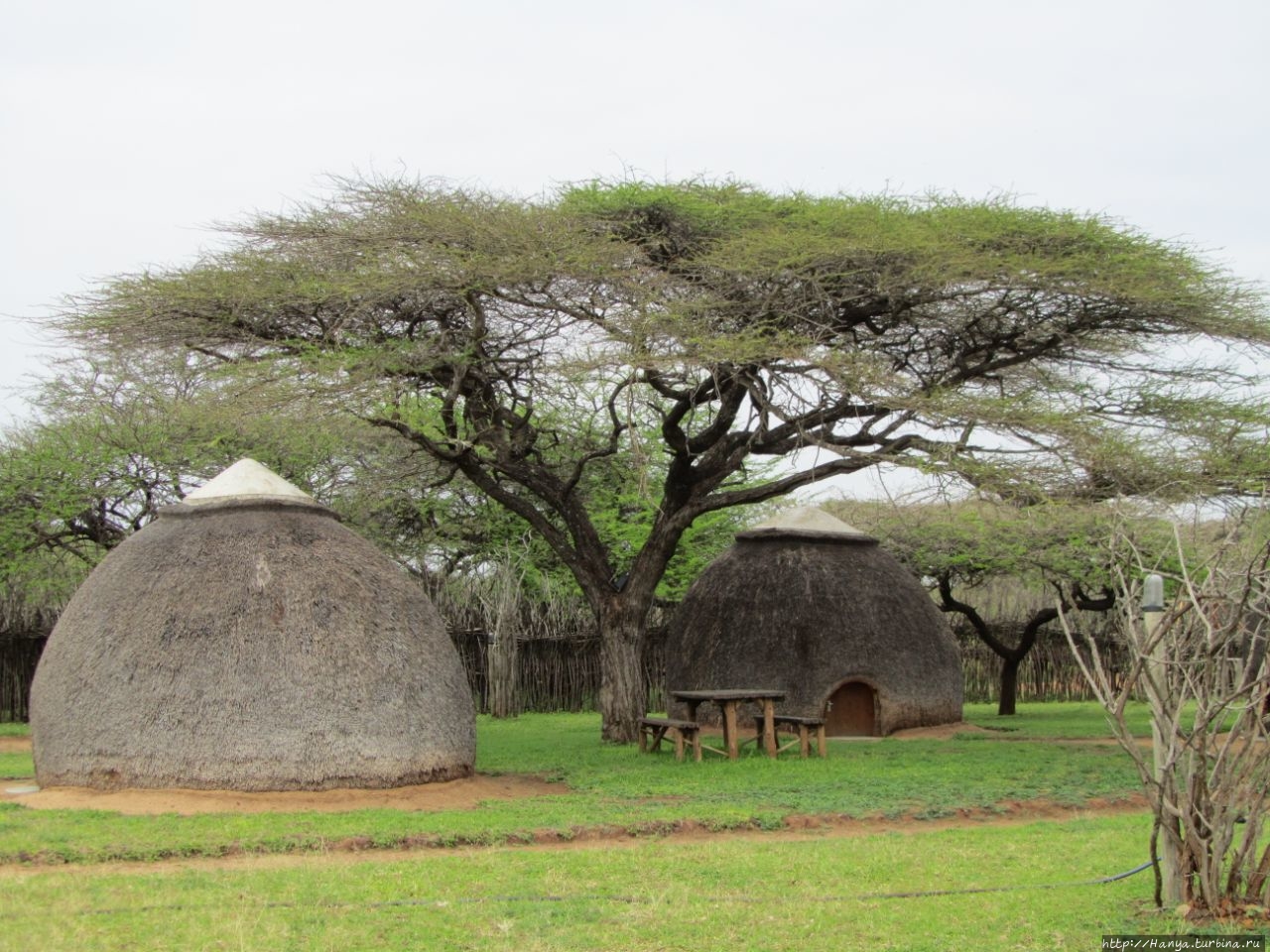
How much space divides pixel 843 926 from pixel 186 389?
15.8 m

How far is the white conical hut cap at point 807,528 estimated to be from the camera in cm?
2277

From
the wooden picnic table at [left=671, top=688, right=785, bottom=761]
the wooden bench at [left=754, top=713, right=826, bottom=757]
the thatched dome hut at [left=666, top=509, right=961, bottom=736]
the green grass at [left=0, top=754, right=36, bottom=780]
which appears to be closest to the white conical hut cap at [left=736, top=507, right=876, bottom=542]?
the thatched dome hut at [left=666, top=509, right=961, bottom=736]

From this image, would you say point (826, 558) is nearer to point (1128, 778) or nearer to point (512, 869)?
point (1128, 778)

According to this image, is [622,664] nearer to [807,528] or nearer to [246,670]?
[807,528]

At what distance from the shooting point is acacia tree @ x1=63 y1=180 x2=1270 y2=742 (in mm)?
16953

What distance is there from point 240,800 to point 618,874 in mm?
5066

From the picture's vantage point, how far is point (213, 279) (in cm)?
1773

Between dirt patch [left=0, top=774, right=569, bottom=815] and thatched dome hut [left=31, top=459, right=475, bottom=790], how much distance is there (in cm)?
→ 10

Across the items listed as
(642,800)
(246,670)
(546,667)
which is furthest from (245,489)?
(546,667)

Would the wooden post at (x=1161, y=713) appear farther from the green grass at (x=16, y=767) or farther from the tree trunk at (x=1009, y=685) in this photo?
the tree trunk at (x=1009, y=685)

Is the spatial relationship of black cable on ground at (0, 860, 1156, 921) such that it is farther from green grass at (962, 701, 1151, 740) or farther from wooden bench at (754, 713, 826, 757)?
green grass at (962, 701, 1151, 740)

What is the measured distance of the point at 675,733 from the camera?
17984mm

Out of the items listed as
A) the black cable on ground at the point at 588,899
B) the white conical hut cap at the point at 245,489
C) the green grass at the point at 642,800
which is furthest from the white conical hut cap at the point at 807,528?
the black cable on ground at the point at 588,899

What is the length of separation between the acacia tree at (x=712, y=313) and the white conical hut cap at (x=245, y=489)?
1318mm
